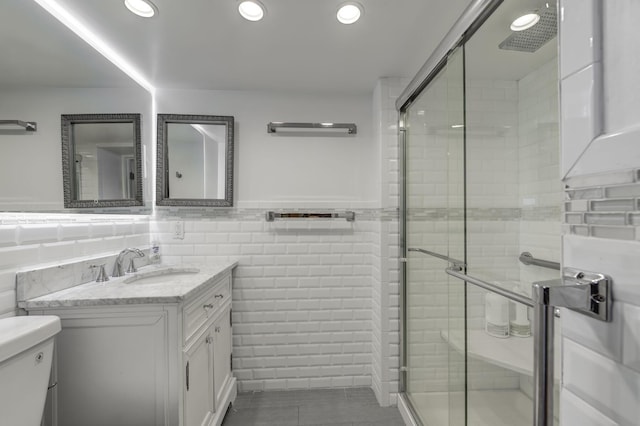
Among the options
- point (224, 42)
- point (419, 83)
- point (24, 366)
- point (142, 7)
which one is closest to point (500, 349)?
point (419, 83)

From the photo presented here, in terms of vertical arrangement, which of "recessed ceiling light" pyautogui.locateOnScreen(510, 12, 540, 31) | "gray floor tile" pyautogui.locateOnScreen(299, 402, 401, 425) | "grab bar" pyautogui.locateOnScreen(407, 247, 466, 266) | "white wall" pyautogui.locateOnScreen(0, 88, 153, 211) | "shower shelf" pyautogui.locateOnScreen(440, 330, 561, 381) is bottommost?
"gray floor tile" pyautogui.locateOnScreen(299, 402, 401, 425)

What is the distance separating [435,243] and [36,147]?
2.11 m

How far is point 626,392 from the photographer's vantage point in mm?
466

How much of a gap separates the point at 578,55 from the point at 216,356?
2051 millimetres

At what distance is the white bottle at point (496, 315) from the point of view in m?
1.42

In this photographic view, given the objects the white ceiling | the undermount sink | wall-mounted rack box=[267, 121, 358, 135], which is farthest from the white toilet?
wall-mounted rack box=[267, 121, 358, 135]

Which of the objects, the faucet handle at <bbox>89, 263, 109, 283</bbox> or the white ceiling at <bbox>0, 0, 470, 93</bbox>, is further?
the faucet handle at <bbox>89, 263, 109, 283</bbox>

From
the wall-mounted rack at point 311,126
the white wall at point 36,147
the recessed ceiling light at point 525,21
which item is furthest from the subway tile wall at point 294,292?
the recessed ceiling light at point 525,21

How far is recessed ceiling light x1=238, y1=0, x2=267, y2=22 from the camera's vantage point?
4.51 ft

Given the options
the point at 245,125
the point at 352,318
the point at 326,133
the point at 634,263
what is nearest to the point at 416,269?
the point at 352,318

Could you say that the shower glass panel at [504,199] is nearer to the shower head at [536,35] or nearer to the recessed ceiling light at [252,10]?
the shower head at [536,35]

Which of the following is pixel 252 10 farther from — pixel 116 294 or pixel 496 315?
pixel 496 315

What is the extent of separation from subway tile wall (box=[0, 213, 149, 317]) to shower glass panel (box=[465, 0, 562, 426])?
2027 millimetres

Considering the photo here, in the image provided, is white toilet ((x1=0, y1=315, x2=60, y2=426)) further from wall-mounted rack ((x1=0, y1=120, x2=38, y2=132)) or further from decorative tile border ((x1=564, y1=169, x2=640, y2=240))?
decorative tile border ((x1=564, y1=169, x2=640, y2=240))
